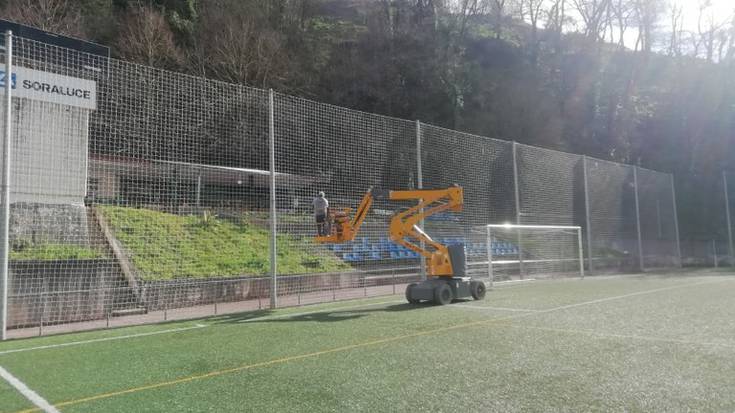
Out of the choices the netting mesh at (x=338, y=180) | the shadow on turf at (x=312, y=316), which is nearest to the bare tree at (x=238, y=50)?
the netting mesh at (x=338, y=180)

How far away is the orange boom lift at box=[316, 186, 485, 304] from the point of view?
979cm

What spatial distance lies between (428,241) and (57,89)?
25.3ft

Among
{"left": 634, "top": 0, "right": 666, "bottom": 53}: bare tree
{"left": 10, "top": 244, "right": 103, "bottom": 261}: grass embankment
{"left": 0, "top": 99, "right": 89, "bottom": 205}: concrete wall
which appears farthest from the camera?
{"left": 634, "top": 0, "right": 666, "bottom": 53}: bare tree

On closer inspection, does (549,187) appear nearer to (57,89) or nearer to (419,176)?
(419,176)

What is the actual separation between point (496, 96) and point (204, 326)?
3363 centimetres

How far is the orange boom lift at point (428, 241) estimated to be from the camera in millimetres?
9789

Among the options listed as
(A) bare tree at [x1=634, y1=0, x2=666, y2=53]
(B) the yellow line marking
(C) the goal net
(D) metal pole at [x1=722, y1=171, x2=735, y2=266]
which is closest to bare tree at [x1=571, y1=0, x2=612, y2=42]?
(A) bare tree at [x1=634, y1=0, x2=666, y2=53]

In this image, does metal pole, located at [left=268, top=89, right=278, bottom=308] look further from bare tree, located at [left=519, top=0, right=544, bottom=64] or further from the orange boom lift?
bare tree, located at [left=519, top=0, right=544, bottom=64]

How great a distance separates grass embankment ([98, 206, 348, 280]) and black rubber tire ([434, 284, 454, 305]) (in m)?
4.28

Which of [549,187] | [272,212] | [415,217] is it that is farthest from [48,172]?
[549,187]

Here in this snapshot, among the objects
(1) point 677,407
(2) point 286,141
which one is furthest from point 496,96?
(1) point 677,407

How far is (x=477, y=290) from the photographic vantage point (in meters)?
10.7

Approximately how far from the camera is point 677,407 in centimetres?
371

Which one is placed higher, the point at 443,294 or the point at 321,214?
the point at 321,214
